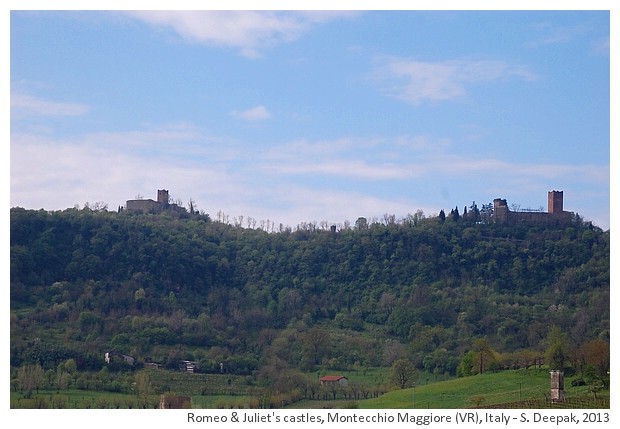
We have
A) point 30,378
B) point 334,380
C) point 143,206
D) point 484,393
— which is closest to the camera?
point 484,393

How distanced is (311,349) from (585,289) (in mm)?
12784

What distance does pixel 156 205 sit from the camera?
175 ft

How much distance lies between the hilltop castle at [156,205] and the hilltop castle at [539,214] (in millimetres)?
17745

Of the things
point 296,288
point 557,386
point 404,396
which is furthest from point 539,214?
point 557,386

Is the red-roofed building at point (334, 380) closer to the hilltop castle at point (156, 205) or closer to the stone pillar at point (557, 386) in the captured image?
the stone pillar at point (557, 386)

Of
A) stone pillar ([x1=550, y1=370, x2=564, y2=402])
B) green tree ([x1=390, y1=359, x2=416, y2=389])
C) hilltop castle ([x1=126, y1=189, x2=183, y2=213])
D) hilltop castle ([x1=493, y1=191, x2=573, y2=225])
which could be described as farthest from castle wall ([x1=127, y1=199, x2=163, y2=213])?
stone pillar ([x1=550, y1=370, x2=564, y2=402])

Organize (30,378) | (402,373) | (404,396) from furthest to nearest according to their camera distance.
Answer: (402,373), (30,378), (404,396)

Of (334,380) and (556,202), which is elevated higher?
(556,202)

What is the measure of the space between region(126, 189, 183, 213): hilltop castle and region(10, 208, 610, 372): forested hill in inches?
45.1

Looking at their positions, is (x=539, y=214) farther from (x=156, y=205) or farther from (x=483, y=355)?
(x=156, y=205)

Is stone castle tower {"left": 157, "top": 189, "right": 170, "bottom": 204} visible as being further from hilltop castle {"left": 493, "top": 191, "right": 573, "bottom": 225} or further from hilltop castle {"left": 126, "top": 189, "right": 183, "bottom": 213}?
hilltop castle {"left": 493, "top": 191, "right": 573, "bottom": 225}

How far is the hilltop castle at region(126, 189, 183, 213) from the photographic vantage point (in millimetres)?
51812

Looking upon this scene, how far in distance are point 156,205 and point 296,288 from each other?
11.8 m
